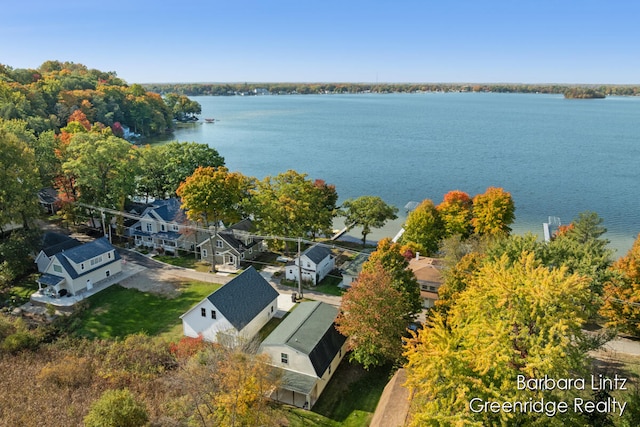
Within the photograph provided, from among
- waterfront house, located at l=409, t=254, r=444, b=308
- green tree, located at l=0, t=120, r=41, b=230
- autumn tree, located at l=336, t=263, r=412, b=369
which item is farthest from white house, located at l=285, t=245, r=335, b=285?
green tree, located at l=0, t=120, r=41, b=230

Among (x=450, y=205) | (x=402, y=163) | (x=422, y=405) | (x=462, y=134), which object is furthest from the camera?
(x=462, y=134)

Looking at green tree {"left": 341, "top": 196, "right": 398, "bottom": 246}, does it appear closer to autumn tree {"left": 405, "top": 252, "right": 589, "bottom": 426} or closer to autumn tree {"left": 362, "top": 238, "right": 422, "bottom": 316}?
autumn tree {"left": 362, "top": 238, "right": 422, "bottom": 316}

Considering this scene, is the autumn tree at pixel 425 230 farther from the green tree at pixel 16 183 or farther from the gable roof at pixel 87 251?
the green tree at pixel 16 183

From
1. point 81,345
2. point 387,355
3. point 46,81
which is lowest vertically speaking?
point 81,345

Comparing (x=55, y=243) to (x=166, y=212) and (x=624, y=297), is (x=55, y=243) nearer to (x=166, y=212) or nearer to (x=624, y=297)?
(x=166, y=212)

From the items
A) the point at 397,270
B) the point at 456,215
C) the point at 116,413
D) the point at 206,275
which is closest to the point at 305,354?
the point at 397,270

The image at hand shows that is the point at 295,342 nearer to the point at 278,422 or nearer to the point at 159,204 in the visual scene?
the point at 278,422

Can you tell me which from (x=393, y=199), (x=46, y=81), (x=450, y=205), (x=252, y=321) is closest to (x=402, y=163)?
(x=393, y=199)
